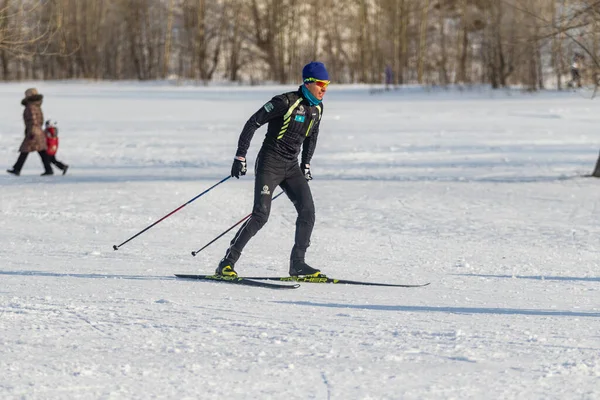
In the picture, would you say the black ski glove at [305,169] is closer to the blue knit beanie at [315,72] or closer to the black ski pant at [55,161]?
the blue knit beanie at [315,72]

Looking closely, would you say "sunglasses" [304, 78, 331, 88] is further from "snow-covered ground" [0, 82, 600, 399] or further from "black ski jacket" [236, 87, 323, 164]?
"snow-covered ground" [0, 82, 600, 399]

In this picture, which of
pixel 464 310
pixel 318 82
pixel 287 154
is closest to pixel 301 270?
pixel 287 154

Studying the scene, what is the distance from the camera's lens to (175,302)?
6340 mm

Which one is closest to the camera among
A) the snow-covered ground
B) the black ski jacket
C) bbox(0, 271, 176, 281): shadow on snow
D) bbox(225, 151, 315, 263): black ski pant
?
the snow-covered ground

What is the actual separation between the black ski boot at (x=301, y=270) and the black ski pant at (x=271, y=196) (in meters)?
0.04

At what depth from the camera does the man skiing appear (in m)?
6.95

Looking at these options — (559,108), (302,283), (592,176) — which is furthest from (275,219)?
(559,108)

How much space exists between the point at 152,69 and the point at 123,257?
62082mm

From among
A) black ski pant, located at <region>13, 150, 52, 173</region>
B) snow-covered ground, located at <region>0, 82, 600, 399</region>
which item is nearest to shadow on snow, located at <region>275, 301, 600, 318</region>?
snow-covered ground, located at <region>0, 82, 600, 399</region>

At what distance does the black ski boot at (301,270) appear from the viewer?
7.46 meters

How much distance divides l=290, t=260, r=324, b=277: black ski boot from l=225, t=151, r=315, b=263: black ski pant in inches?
1.4

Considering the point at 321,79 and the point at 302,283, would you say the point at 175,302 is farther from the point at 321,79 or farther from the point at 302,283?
the point at 321,79

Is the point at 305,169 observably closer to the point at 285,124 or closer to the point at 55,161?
the point at 285,124

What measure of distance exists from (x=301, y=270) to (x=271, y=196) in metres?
0.65
